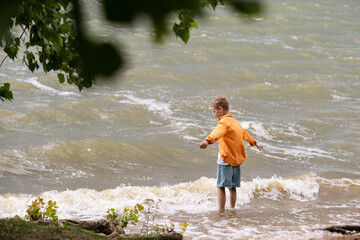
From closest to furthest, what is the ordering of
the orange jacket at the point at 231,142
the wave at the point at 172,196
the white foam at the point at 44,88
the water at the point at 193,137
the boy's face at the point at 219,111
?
the orange jacket at the point at 231,142 → the boy's face at the point at 219,111 → the water at the point at 193,137 → the wave at the point at 172,196 → the white foam at the point at 44,88

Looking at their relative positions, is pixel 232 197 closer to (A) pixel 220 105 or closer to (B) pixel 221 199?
(B) pixel 221 199

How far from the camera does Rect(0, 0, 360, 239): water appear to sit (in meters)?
7.88

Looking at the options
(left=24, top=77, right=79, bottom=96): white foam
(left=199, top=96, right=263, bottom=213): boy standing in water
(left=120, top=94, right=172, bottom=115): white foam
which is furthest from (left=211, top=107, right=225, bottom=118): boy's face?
(left=24, top=77, right=79, bottom=96): white foam

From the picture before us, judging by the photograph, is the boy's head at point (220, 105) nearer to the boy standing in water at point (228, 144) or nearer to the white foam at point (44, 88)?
the boy standing in water at point (228, 144)

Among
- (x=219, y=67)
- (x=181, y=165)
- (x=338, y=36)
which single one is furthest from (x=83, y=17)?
(x=338, y=36)

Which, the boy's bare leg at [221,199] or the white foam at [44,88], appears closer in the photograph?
the boy's bare leg at [221,199]

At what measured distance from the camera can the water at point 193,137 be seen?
7875 mm

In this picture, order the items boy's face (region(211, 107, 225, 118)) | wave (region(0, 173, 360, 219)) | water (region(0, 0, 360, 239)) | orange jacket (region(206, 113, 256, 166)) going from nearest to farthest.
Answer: orange jacket (region(206, 113, 256, 166)) → boy's face (region(211, 107, 225, 118)) → water (region(0, 0, 360, 239)) → wave (region(0, 173, 360, 219))

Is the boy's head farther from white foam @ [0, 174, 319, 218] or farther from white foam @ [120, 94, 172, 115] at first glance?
white foam @ [120, 94, 172, 115]

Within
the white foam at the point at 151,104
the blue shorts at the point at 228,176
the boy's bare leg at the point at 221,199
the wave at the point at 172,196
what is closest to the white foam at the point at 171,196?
the wave at the point at 172,196

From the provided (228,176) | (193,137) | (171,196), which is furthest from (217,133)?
(193,137)

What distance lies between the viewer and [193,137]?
44.7 ft

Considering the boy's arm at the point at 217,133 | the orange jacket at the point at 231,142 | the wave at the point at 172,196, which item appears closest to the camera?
the boy's arm at the point at 217,133

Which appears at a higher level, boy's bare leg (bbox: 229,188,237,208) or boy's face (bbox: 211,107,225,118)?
boy's face (bbox: 211,107,225,118)
